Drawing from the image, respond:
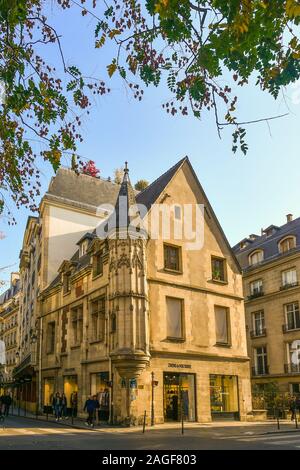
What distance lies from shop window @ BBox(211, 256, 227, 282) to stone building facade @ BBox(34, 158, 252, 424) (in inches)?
2.5

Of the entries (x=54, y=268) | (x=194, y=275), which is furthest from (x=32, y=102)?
(x=54, y=268)

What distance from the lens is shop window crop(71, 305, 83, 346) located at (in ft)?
94.1

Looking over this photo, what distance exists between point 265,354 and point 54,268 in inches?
741

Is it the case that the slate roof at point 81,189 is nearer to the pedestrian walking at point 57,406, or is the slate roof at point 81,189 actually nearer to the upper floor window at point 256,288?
the upper floor window at point 256,288

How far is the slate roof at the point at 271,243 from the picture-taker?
1587 inches

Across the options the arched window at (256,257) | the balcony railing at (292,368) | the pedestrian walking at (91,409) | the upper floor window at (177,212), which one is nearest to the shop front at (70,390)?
the pedestrian walking at (91,409)

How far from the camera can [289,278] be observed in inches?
1540

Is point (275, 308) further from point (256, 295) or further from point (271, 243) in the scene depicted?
point (271, 243)

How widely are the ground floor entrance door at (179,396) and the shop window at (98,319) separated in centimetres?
414

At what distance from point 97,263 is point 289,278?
18.8 meters

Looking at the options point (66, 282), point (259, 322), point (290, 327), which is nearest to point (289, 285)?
point (290, 327)

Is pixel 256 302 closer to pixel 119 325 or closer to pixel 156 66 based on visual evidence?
pixel 119 325

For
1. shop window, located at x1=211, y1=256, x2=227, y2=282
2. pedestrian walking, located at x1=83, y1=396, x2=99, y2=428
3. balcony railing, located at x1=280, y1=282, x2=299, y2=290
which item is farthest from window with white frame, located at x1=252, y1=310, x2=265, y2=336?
pedestrian walking, located at x1=83, y1=396, x2=99, y2=428

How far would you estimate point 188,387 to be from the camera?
24.7 meters
